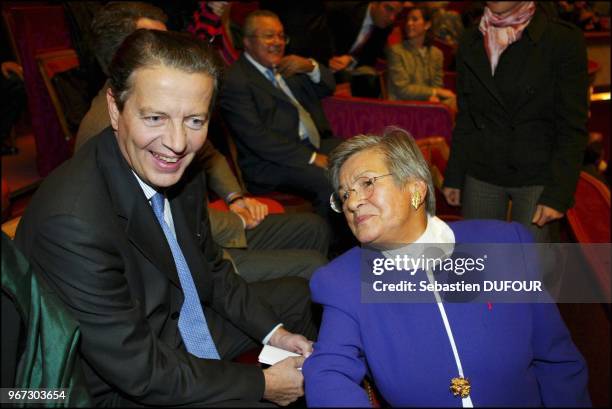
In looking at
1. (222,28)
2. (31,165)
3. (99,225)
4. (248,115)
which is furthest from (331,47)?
(99,225)

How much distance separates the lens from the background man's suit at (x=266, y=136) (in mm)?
3391

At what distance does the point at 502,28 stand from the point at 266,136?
1478mm

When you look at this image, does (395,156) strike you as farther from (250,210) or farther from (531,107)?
(250,210)

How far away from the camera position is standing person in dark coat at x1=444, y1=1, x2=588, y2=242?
227cm

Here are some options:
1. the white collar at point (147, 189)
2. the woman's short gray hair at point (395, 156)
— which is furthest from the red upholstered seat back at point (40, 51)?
the woman's short gray hair at point (395, 156)

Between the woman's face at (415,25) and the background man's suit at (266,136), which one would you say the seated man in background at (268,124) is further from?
the woman's face at (415,25)

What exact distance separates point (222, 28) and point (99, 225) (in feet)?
8.50

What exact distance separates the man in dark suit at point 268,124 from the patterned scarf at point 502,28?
1.24 m

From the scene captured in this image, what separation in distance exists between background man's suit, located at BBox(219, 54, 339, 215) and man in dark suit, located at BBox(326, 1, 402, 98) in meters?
1.63

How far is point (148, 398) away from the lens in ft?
4.96

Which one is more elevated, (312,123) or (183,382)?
(312,123)

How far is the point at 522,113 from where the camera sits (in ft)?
7.79

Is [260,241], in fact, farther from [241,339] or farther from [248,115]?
[248,115]

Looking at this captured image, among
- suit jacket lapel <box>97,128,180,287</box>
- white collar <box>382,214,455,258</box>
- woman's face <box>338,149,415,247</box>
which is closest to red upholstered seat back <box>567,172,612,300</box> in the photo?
white collar <box>382,214,455,258</box>
